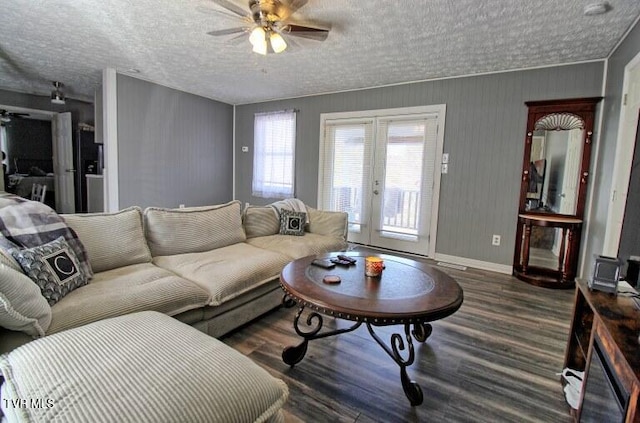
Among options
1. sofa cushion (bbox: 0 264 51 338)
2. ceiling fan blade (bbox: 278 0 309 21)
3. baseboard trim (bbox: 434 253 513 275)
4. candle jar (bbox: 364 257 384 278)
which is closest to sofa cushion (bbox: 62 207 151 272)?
sofa cushion (bbox: 0 264 51 338)

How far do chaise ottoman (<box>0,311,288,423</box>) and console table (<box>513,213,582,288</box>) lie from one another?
346 cm

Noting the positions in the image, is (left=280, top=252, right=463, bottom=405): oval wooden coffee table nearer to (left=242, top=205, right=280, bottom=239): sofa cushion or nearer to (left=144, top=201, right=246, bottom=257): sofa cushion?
(left=144, top=201, right=246, bottom=257): sofa cushion

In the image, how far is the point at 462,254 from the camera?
410 cm

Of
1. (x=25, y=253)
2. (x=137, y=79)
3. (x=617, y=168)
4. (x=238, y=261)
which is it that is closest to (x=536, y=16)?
(x=617, y=168)

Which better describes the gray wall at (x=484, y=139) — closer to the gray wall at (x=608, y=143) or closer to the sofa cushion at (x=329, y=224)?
the gray wall at (x=608, y=143)

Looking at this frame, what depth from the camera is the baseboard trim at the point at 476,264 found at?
380 cm

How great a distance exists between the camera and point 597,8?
7.37ft

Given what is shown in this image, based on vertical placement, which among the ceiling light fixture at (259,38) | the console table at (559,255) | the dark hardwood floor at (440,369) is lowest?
the dark hardwood floor at (440,369)

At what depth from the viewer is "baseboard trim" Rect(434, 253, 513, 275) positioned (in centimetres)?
380

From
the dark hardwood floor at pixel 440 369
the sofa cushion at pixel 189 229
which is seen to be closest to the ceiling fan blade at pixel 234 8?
the sofa cushion at pixel 189 229

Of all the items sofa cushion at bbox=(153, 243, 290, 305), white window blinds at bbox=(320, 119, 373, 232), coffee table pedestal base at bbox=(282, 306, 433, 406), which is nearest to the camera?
coffee table pedestal base at bbox=(282, 306, 433, 406)

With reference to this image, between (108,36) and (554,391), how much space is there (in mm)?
4504

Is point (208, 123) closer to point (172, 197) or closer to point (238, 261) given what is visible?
point (172, 197)

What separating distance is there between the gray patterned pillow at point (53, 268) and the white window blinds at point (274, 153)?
13.0 ft
